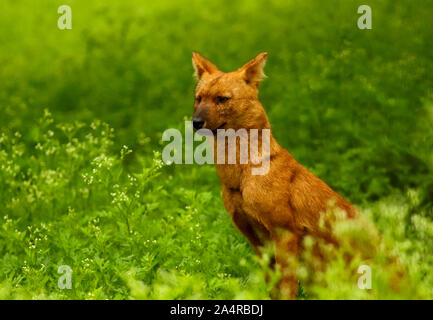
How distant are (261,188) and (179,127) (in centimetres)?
294

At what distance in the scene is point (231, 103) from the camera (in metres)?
6.07

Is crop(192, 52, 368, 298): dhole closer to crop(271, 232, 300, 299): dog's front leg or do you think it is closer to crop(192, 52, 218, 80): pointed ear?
crop(271, 232, 300, 299): dog's front leg

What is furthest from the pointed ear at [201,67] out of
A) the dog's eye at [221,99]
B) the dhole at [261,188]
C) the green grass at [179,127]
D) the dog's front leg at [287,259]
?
the dog's front leg at [287,259]

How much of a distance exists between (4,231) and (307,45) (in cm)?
618

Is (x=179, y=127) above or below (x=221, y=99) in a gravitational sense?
above

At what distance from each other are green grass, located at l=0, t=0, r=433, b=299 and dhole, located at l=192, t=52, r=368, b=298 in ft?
1.06

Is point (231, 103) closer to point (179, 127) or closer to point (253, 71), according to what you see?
point (253, 71)

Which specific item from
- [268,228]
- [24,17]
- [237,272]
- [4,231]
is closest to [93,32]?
[24,17]

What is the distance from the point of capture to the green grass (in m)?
6.60

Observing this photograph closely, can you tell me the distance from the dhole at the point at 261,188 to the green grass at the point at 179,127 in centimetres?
32

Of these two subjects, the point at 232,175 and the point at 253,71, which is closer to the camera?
the point at 232,175

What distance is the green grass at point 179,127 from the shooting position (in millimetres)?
6598

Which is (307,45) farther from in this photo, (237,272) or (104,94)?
(237,272)

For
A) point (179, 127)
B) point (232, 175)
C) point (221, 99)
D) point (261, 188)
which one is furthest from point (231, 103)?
point (179, 127)
